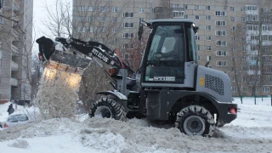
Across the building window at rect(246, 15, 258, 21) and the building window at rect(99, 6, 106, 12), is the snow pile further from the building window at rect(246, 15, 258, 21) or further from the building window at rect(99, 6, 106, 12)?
the building window at rect(246, 15, 258, 21)

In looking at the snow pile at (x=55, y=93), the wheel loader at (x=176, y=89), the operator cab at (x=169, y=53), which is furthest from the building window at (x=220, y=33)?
the snow pile at (x=55, y=93)

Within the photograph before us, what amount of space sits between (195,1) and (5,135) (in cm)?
5288

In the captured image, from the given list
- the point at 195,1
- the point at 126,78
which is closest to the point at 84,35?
the point at 126,78

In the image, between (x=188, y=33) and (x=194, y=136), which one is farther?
(x=188, y=33)

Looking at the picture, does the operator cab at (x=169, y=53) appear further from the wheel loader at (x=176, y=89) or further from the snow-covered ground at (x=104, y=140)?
the snow-covered ground at (x=104, y=140)

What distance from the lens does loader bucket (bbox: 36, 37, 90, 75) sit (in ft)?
36.6

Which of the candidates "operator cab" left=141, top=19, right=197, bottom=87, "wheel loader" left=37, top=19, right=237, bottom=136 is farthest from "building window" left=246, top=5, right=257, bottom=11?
"operator cab" left=141, top=19, right=197, bottom=87

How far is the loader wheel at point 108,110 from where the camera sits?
10570mm

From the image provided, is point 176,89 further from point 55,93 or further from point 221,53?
point 221,53

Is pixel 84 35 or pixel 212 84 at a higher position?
pixel 84 35

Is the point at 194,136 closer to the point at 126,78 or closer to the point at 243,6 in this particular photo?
the point at 126,78

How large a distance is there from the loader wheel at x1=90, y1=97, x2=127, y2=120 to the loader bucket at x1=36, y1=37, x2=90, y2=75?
1330 millimetres

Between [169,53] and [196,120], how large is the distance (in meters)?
1.91

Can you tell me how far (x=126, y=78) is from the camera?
11547 mm
